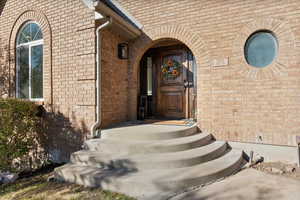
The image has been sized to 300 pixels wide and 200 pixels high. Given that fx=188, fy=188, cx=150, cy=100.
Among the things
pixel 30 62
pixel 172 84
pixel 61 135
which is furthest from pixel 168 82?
pixel 30 62

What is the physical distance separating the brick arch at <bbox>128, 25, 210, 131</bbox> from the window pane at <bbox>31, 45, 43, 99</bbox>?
2.48 meters

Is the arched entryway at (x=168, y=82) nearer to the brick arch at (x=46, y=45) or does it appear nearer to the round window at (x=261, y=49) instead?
the round window at (x=261, y=49)

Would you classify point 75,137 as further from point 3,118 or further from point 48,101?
point 3,118

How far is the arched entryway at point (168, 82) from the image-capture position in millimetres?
5691

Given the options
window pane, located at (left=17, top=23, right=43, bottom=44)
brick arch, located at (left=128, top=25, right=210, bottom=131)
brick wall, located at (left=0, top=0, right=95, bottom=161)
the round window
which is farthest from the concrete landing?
window pane, located at (left=17, top=23, right=43, bottom=44)

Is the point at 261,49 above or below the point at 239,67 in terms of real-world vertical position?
above

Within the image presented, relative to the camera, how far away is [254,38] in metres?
4.18

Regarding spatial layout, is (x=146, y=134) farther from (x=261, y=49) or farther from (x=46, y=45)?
(x=46, y=45)

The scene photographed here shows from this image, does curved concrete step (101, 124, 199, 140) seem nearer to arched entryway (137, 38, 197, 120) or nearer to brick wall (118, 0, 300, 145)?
brick wall (118, 0, 300, 145)

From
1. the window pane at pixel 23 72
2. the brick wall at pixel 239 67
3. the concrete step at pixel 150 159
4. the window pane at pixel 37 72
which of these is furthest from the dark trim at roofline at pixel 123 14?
the concrete step at pixel 150 159

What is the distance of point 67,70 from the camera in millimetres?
4656

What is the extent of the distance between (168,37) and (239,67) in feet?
6.29

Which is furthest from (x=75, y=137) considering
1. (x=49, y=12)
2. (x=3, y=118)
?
(x=49, y=12)

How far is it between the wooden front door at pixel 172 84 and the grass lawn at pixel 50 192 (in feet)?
11.8
